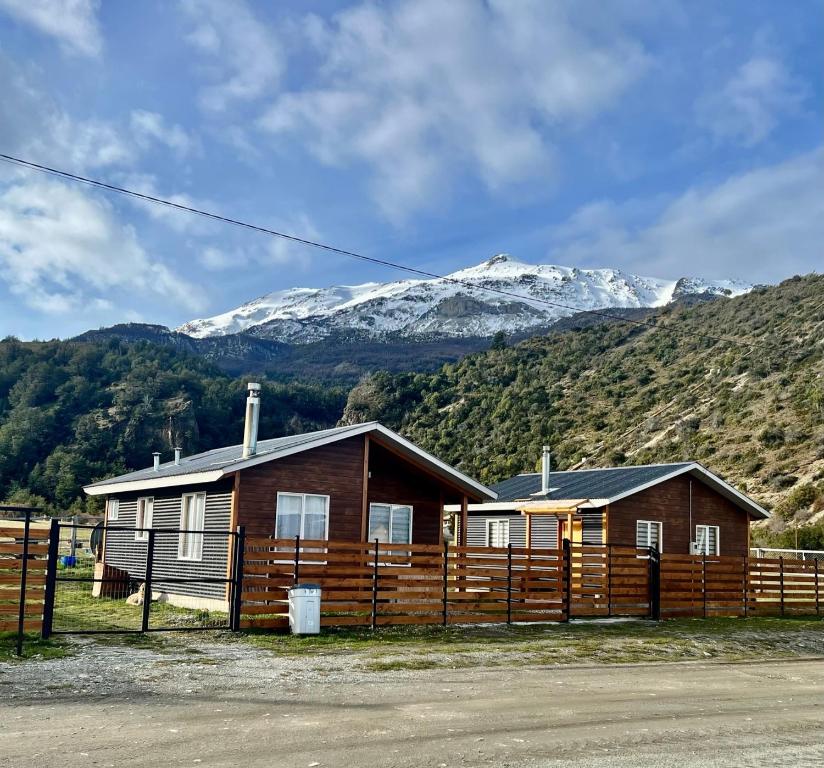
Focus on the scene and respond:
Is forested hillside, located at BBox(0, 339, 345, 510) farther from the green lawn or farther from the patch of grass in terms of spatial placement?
the patch of grass

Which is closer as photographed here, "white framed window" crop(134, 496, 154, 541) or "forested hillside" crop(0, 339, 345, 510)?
"white framed window" crop(134, 496, 154, 541)

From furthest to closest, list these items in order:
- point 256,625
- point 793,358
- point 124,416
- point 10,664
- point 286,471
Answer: point 124,416
point 793,358
point 286,471
point 256,625
point 10,664

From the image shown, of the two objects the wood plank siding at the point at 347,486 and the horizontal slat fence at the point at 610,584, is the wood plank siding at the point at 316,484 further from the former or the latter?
the horizontal slat fence at the point at 610,584

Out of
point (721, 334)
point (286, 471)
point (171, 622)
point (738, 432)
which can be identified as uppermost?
point (721, 334)

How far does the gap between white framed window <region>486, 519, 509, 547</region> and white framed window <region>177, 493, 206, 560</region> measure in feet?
37.9

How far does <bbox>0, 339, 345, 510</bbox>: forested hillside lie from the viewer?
7788 centimetres

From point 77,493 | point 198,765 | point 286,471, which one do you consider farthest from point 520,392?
point 198,765

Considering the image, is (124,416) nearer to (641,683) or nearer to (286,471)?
(286,471)

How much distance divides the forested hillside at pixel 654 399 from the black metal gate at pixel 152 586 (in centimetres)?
2987

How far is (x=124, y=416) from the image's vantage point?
8725 centimetres

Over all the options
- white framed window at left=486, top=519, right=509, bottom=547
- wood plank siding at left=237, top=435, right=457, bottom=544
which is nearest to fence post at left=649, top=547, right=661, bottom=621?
wood plank siding at left=237, top=435, right=457, bottom=544

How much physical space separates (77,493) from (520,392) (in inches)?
1441

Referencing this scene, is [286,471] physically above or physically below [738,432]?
below

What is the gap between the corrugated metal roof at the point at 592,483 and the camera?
89.0 ft
